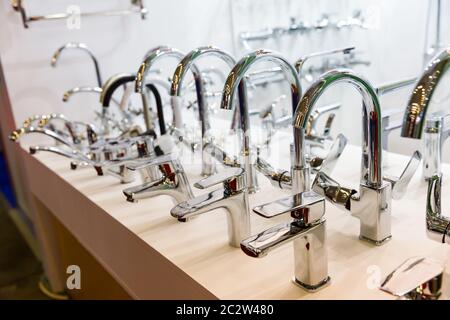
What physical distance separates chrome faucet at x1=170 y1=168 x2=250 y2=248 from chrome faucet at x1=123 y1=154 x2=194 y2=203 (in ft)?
0.39

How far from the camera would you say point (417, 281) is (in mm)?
420

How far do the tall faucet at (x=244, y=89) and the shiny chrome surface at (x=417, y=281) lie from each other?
302 millimetres

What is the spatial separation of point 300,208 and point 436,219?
16 centimetres

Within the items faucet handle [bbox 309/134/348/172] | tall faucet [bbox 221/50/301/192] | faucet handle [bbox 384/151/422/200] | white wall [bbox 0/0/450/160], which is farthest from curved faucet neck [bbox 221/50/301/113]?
white wall [bbox 0/0/450/160]

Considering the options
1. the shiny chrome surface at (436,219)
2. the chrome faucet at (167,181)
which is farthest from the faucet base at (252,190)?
the shiny chrome surface at (436,219)

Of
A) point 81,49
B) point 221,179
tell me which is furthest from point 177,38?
point 221,179

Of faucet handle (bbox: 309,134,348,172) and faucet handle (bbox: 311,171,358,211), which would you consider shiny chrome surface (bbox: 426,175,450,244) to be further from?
faucet handle (bbox: 309,134,348,172)

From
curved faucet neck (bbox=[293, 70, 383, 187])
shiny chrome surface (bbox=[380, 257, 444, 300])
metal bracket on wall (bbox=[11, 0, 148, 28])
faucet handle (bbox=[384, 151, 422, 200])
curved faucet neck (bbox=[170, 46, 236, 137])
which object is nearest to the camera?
shiny chrome surface (bbox=[380, 257, 444, 300])

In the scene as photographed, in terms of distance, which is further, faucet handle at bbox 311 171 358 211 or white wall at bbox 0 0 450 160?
white wall at bbox 0 0 450 160

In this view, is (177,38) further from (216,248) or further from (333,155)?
(216,248)

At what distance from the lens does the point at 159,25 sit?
1475mm

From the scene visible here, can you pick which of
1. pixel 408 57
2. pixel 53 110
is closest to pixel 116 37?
pixel 53 110

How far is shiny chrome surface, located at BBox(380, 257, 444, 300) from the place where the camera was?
41 centimetres
